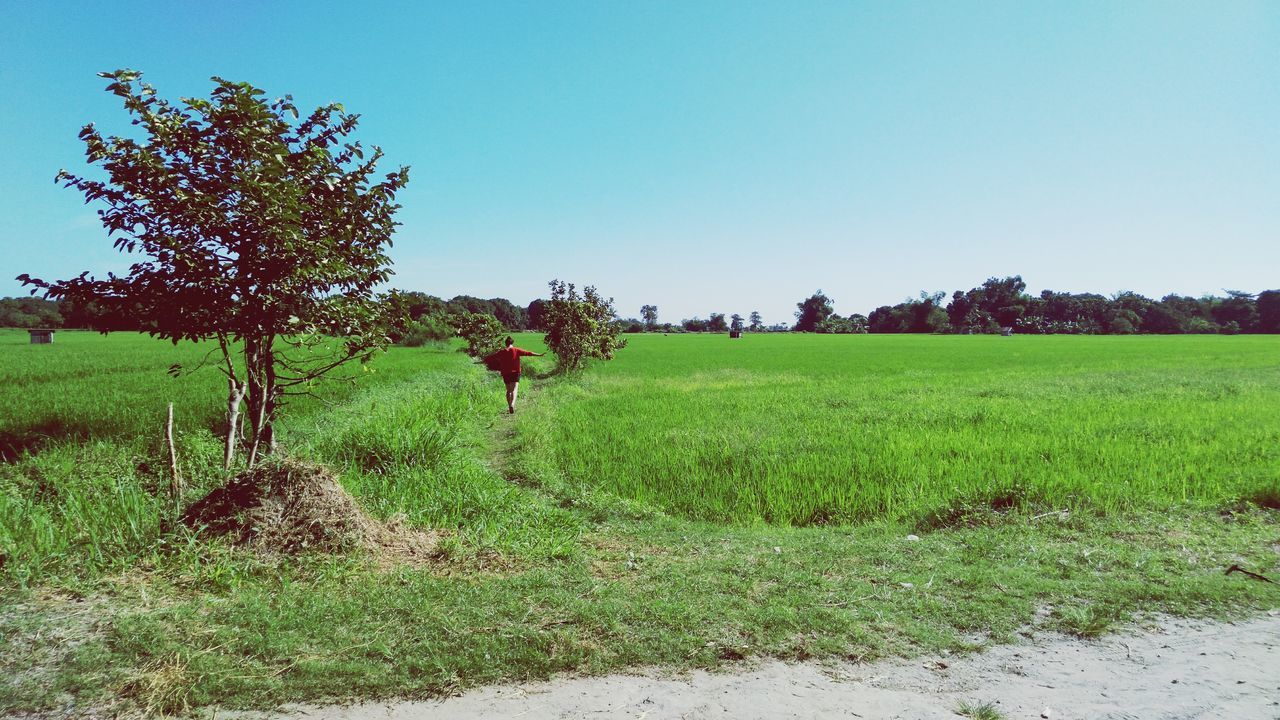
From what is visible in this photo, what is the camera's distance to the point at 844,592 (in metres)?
4.15

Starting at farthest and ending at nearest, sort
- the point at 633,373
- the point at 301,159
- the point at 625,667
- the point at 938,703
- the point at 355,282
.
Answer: the point at 633,373 → the point at 355,282 → the point at 301,159 → the point at 625,667 → the point at 938,703

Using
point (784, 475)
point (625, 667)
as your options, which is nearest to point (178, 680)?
point (625, 667)

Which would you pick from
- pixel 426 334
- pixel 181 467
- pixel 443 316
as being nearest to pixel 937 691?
pixel 181 467

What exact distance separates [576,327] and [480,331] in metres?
5.20

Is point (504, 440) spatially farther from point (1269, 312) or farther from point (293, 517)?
point (1269, 312)

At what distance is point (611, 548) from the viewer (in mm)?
5305

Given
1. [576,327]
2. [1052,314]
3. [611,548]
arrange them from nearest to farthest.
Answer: [611,548] < [576,327] < [1052,314]

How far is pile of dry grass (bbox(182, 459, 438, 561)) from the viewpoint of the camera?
4551 mm

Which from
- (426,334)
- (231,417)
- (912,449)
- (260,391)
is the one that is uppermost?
(426,334)

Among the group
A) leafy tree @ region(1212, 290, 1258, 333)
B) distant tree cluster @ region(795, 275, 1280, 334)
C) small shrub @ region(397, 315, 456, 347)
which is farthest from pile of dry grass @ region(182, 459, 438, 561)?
leafy tree @ region(1212, 290, 1258, 333)

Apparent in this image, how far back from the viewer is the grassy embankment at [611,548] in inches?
129

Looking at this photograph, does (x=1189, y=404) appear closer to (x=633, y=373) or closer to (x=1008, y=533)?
(x=1008, y=533)

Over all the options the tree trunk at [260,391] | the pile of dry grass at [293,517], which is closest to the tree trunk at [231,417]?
the tree trunk at [260,391]

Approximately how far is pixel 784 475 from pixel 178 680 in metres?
6.18
